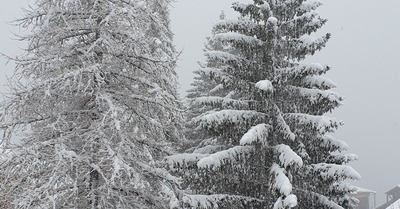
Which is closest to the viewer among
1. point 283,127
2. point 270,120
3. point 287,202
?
point 287,202

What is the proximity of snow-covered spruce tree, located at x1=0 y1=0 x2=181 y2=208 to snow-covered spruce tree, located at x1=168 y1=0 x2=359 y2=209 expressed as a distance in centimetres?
121

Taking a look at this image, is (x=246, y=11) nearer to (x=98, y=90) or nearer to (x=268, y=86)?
(x=268, y=86)

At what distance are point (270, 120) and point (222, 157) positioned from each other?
181 cm

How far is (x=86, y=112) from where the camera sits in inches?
309

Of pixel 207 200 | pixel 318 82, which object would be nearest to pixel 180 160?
pixel 207 200

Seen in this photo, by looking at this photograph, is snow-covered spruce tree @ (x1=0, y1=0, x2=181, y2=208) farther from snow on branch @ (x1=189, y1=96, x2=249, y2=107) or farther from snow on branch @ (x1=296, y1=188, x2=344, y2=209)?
snow on branch @ (x1=296, y1=188, x2=344, y2=209)

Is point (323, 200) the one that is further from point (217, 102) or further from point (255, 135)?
point (217, 102)

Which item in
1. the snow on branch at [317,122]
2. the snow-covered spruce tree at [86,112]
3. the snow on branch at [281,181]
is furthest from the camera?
the snow on branch at [317,122]

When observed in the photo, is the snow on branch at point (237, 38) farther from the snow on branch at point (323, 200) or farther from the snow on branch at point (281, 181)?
the snow on branch at point (323, 200)

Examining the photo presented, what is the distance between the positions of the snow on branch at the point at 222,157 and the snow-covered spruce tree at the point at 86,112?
990 mm

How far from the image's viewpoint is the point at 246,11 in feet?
31.8

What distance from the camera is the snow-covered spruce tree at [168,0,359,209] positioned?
8.66 metres

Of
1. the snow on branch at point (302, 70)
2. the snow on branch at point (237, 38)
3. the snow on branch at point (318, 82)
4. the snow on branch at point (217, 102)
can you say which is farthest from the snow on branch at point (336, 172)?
the snow on branch at point (237, 38)

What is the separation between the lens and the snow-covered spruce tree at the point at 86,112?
6.88 metres
